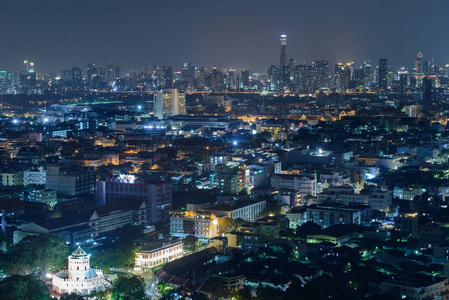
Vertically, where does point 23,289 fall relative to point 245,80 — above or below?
below

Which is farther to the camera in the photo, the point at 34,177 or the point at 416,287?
the point at 34,177

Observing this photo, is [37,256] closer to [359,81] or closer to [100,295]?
[100,295]

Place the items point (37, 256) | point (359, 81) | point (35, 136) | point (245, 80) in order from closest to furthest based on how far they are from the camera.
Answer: point (37, 256), point (35, 136), point (359, 81), point (245, 80)

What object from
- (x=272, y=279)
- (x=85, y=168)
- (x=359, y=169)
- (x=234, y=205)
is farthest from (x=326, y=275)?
(x=85, y=168)

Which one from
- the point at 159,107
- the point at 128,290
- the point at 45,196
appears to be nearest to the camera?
the point at 128,290

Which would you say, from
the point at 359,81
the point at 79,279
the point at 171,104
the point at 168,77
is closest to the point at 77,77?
the point at 168,77

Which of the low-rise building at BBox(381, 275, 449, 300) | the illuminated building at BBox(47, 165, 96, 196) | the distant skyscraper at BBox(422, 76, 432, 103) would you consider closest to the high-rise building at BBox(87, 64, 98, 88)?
the distant skyscraper at BBox(422, 76, 432, 103)

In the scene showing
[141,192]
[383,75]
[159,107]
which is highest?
[383,75]

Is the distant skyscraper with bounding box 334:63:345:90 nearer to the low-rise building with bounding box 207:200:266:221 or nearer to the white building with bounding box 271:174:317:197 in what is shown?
the white building with bounding box 271:174:317:197
